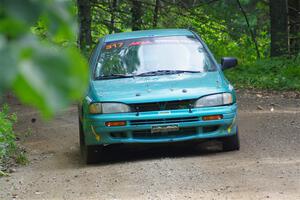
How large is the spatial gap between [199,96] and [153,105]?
533 millimetres

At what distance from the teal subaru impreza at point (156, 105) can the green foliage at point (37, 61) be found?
6.62 m

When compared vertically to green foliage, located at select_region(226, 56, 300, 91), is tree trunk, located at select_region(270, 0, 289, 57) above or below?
above

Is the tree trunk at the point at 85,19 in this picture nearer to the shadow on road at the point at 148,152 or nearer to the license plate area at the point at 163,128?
the shadow on road at the point at 148,152

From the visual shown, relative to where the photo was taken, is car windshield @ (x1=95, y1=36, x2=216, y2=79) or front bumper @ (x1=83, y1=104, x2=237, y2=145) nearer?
front bumper @ (x1=83, y1=104, x2=237, y2=145)

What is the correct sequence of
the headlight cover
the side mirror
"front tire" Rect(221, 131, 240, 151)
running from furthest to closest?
the side mirror, "front tire" Rect(221, 131, 240, 151), the headlight cover

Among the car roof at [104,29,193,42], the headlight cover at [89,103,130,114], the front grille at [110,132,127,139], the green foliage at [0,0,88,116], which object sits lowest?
the front grille at [110,132,127,139]

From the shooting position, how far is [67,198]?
20.3 feet

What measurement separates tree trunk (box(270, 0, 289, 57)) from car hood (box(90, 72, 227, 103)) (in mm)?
10632

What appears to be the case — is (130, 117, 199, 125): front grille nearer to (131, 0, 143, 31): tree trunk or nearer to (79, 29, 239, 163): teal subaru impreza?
(79, 29, 239, 163): teal subaru impreza

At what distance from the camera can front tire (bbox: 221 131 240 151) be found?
815 centimetres

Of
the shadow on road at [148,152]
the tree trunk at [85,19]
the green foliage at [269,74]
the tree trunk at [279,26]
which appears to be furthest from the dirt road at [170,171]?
the tree trunk at [85,19]

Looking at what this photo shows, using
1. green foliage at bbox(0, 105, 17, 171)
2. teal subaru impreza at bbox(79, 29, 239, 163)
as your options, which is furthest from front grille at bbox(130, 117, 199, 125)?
green foliage at bbox(0, 105, 17, 171)

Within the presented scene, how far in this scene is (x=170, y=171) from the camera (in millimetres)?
6973

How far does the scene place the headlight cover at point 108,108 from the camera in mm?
7637
